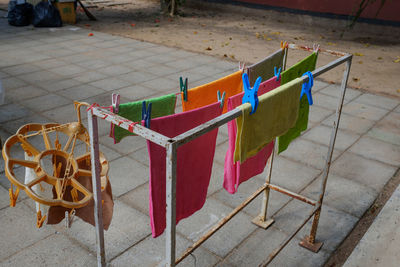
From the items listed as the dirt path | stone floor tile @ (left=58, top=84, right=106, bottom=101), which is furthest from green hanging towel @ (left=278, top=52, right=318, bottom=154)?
the dirt path

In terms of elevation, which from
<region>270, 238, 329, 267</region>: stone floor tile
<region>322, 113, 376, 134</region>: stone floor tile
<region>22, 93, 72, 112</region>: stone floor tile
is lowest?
<region>270, 238, 329, 267</region>: stone floor tile

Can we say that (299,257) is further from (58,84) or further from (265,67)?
(58,84)

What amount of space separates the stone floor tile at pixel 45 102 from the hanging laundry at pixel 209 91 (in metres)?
3.63

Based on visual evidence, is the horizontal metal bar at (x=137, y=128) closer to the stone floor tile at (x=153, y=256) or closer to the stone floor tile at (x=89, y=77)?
the stone floor tile at (x=153, y=256)

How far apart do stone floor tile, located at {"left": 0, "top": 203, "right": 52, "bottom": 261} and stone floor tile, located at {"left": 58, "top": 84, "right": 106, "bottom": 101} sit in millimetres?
2584

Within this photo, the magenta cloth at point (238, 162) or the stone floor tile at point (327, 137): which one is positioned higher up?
the magenta cloth at point (238, 162)

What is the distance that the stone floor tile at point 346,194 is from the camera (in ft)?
11.2

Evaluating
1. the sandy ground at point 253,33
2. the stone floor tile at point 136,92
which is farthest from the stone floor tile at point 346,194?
the sandy ground at point 253,33

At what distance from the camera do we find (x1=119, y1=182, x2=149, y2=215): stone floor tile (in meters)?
3.31

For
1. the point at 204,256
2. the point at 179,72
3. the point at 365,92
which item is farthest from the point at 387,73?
the point at 204,256

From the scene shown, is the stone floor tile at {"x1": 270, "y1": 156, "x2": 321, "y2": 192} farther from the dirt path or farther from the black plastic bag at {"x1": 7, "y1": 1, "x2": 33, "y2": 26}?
the black plastic bag at {"x1": 7, "y1": 1, "x2": 33, "y2": 26}

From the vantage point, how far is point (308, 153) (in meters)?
4.34

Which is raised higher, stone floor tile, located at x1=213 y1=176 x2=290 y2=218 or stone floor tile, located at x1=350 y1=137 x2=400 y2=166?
stone floor tile, located at x1=350 y1=137 x2=400 y2=166

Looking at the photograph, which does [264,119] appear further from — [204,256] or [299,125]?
[204,256]
